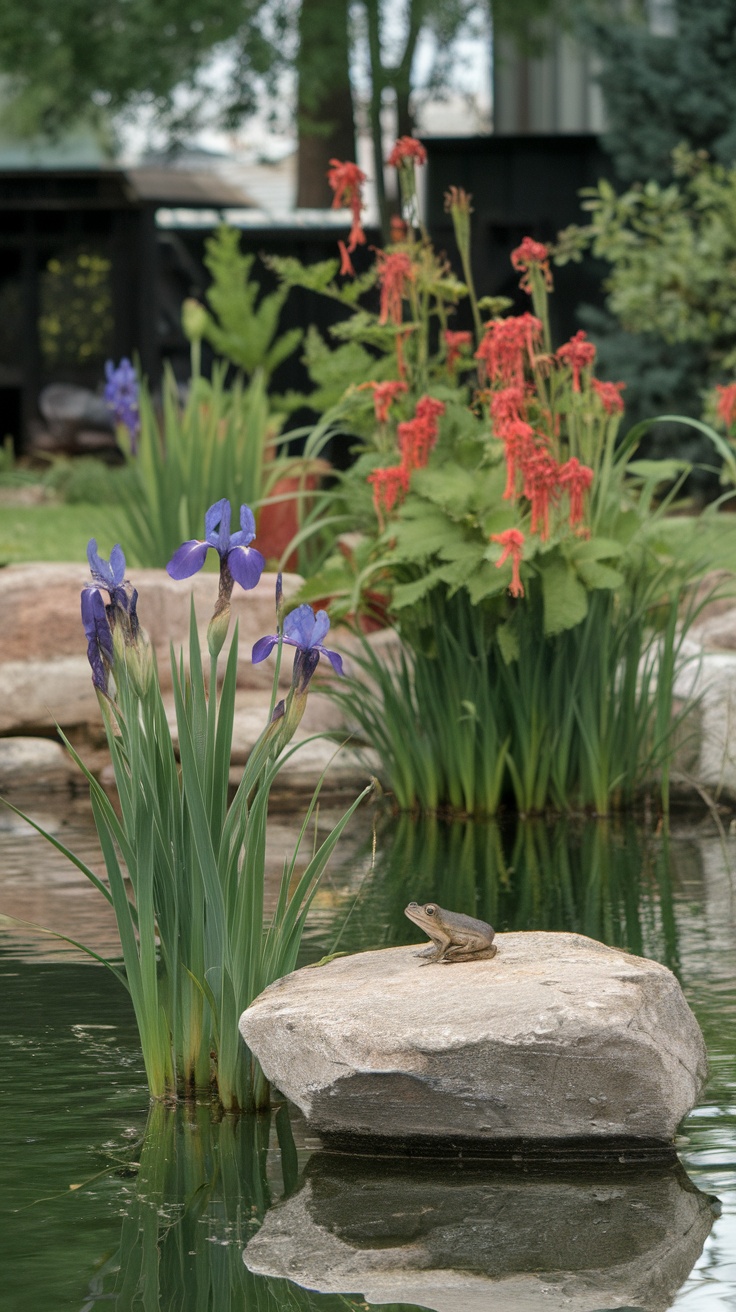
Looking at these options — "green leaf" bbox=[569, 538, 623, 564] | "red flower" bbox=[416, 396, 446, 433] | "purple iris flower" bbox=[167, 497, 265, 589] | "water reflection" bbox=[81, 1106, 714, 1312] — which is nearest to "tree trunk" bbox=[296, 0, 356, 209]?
"red flower" bbox=[416, 396, 446, 433]

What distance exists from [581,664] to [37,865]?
1769mm

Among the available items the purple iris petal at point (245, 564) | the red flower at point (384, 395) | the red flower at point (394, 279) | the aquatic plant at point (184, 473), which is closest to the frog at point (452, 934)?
the purple iris petal at point (245, 564)

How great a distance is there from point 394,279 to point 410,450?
1.95 feet

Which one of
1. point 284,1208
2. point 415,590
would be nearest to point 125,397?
point 415,590

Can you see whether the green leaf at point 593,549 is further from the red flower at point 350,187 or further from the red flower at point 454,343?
the red flower at point 350,187

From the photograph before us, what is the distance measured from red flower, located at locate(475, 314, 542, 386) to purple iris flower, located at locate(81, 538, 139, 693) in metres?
2.45

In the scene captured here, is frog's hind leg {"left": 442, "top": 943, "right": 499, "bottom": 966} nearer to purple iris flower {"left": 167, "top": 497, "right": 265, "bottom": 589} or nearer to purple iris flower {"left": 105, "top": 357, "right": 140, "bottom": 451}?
purple iris flower {"left": 167, "top": 497, "right": 265, "bottom": 589}

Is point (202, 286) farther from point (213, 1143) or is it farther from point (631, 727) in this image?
point (213, 1143)

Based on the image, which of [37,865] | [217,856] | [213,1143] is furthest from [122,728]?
[37,865]

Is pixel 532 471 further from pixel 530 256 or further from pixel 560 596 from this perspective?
pixel 530 256

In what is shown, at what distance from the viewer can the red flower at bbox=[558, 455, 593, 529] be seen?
204 inches

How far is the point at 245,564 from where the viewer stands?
9.91 feet

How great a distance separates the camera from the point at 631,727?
5.95 metres

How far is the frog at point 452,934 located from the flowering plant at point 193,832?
0.68 ft
